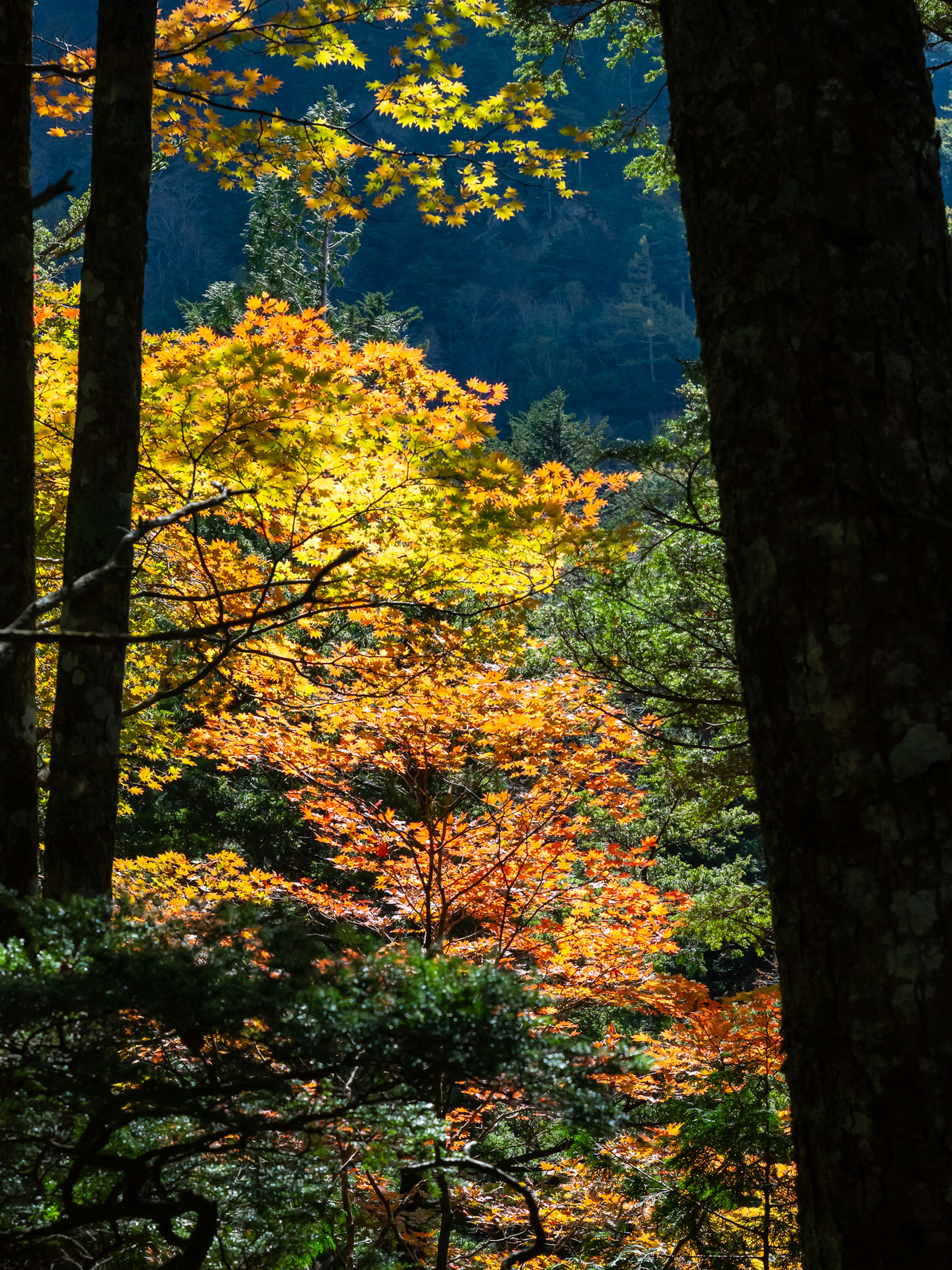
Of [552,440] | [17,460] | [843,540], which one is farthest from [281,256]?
[843,540]

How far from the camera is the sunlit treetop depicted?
3850 millimetres

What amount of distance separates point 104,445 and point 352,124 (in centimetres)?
259

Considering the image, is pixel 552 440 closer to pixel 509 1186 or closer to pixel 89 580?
pixel 89 580

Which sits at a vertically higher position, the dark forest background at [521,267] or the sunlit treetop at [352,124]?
the dark forest background at [521,267]

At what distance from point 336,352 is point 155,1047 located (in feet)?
11.2

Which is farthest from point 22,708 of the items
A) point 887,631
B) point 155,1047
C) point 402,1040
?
point 887,631

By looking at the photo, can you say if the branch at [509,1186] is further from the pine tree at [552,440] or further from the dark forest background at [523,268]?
the dark forest background at [523,268]

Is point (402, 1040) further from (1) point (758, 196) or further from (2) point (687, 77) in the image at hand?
(2) point (687, 77)

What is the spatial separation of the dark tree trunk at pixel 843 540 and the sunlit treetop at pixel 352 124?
270cm

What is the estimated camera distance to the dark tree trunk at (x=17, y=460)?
7.38ft

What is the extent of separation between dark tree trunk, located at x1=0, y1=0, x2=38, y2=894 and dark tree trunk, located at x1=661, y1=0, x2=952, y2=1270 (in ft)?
5.75

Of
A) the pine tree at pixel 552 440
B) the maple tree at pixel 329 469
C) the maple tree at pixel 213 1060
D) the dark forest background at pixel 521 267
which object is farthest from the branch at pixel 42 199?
the dark forest background at pixel 521 267

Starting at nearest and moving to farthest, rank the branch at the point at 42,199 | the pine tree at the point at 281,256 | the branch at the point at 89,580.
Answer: the branch at the point at 42,199 < the branch at the point at 89,580 < the pine tree at the point at 281,256

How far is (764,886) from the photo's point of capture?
7.89m
